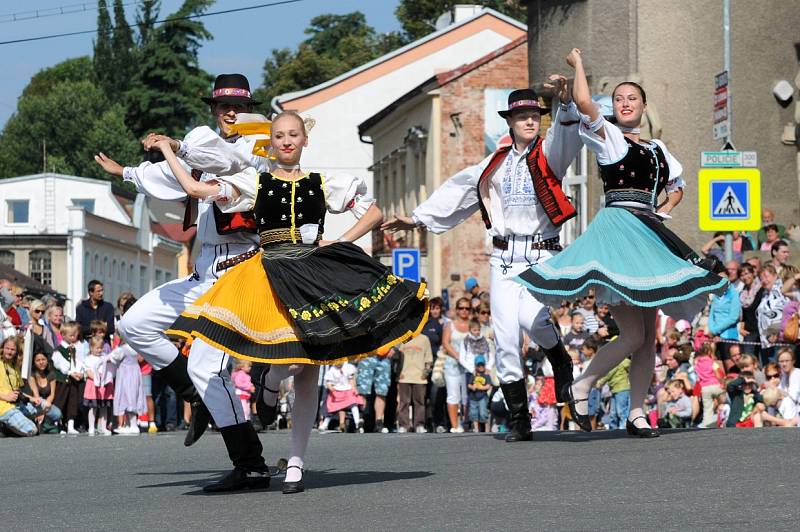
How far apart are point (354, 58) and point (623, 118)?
261 ft

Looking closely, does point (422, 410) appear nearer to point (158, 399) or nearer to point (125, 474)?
point (158, 399)

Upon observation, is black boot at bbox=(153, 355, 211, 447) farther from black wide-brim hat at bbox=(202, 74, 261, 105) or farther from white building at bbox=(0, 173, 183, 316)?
white building at bbox=(0, 173, 183, 316)

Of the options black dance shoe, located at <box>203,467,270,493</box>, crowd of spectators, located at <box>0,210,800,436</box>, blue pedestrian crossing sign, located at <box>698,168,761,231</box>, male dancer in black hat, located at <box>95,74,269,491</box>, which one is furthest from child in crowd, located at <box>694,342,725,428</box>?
black dance shoe, located at <box>203,467,270,493</box>

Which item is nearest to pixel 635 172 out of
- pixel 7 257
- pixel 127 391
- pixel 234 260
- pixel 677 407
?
pixel 234 260

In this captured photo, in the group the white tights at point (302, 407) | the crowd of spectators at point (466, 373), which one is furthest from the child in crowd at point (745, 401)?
the white tights at point (302, 407)

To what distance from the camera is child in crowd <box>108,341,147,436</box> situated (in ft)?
73.9

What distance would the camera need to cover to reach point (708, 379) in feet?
62.5

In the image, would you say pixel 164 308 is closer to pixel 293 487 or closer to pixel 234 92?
pixel 234 92

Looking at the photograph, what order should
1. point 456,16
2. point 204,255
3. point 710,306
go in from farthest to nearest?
point 456,16 < point 710,306 < point 204,255

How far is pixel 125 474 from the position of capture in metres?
11.5

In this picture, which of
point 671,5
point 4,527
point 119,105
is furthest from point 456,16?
point 4,527

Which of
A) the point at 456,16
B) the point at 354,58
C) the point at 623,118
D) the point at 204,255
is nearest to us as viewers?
the point at 204,255

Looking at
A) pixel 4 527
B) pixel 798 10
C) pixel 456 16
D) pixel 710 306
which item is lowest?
pixel 4 527

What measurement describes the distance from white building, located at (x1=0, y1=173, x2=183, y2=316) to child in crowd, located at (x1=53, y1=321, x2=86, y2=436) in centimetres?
7063
